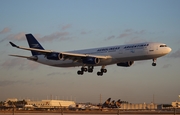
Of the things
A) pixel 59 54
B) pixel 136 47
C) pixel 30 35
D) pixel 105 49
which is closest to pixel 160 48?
pixel 136 47

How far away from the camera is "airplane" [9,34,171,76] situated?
2680 inches

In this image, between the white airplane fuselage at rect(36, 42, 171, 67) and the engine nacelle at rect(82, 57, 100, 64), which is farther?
the engine nacelle at rect(82, 57, 100, 64)

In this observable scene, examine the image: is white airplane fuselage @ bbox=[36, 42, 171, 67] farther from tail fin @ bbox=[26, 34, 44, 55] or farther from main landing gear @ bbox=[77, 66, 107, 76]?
tail fin @ bbox=[26, 34, 44, 55]

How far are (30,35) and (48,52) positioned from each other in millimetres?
20106

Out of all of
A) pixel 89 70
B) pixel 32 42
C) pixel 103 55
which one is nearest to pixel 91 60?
pixel 103 55

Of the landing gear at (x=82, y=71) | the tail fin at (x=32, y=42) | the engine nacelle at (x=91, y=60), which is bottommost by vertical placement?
the landing gear at (x=82, y=71)

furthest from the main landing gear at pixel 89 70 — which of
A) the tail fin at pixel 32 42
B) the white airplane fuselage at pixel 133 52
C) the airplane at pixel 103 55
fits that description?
the tail fin at pixel 32 42

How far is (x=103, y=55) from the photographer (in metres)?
74.0

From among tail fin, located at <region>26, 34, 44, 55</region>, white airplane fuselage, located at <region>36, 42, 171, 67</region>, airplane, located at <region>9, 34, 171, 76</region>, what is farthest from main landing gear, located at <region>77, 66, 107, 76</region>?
tail fin, located at <region>26, 34, 44, 55</region>

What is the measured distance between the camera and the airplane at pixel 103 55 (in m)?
68.1

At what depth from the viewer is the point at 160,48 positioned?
222 ft

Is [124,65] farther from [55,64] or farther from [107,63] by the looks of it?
[55,64]

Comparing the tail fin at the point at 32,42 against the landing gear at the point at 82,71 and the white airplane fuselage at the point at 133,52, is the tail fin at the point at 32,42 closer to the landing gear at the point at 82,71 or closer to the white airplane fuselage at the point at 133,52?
the landing gear at the point at 82,71

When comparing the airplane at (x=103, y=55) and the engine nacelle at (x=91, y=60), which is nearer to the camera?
the airplane at (x=103, y=55)
